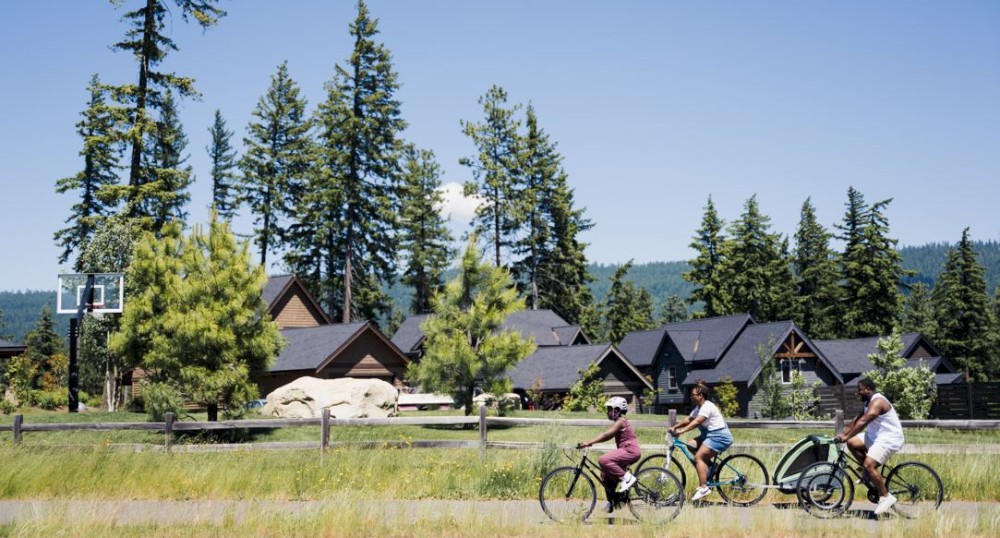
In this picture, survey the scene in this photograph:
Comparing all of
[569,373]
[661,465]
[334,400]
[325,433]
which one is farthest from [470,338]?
[661,465]

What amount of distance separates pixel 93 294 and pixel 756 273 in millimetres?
55376

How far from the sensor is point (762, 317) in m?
75.2

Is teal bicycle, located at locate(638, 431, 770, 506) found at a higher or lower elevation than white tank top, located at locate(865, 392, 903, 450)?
lower

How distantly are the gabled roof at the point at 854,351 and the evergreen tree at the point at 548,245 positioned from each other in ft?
67.9

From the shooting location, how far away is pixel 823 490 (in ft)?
40.1

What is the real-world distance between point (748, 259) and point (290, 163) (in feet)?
127

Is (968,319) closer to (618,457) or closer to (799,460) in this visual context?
(799,460)

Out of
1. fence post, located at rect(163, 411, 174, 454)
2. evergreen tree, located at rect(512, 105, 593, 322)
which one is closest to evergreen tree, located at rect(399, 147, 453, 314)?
evergreen tree, located at rect(512, 105, 593, 322)

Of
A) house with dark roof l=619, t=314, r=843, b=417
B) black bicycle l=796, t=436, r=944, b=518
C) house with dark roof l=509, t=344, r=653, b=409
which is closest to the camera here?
black bicycle l=796, t=436, r=944, b=518

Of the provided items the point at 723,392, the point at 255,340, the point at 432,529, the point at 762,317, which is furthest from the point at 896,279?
the point at 432,529

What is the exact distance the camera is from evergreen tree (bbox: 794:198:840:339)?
7519cm

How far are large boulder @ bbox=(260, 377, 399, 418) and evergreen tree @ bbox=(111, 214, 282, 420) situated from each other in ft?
10.5

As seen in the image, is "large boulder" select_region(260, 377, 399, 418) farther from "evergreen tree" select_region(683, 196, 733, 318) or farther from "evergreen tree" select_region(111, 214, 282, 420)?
"evergreen tree" select_region(683, 196, 733, 318)

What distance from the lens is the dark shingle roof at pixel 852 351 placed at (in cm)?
5950
